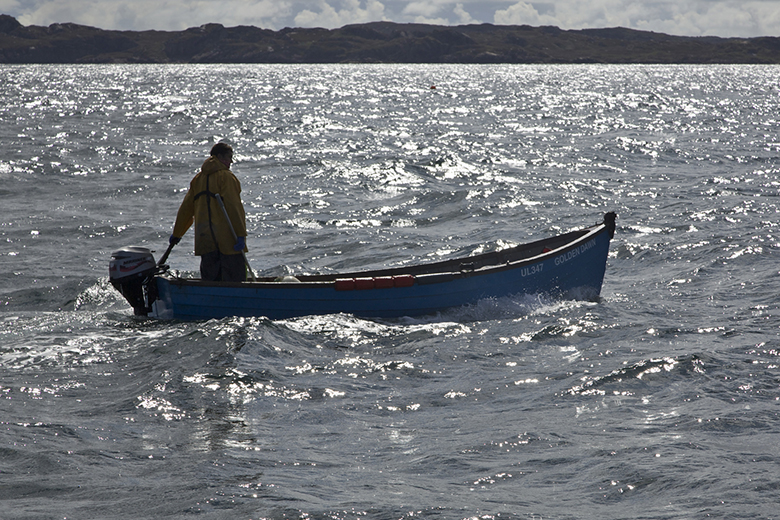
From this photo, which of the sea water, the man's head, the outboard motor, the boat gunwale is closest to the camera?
the sea water

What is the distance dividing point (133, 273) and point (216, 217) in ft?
5.12

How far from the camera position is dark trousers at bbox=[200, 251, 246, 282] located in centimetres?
1019

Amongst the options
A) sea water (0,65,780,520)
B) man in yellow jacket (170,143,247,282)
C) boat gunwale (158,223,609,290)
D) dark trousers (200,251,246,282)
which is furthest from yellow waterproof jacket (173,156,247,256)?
sea water (0,65,780,520)

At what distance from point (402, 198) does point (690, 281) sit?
10.3 m

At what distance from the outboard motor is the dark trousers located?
780 millimetres

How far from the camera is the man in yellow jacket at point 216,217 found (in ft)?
31.7

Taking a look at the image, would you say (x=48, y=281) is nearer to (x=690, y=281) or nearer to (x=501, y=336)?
(x=501, y=336)

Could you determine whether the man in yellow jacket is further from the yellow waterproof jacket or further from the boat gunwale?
the boat gunwale

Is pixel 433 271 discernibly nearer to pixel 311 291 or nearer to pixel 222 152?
pixel 311 291

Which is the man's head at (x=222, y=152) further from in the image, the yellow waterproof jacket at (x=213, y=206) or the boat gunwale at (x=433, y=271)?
the boat gunwale at (x=433, y=271)

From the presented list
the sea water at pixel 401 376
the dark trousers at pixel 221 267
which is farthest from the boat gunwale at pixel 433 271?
the sea water at pixel 401 376

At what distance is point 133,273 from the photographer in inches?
403

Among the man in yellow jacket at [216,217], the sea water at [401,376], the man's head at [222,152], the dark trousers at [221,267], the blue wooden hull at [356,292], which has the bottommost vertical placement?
the sea water at [401,376]

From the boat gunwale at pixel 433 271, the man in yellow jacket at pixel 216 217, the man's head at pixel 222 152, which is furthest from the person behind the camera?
the boat gunwale at pixel 433 271
